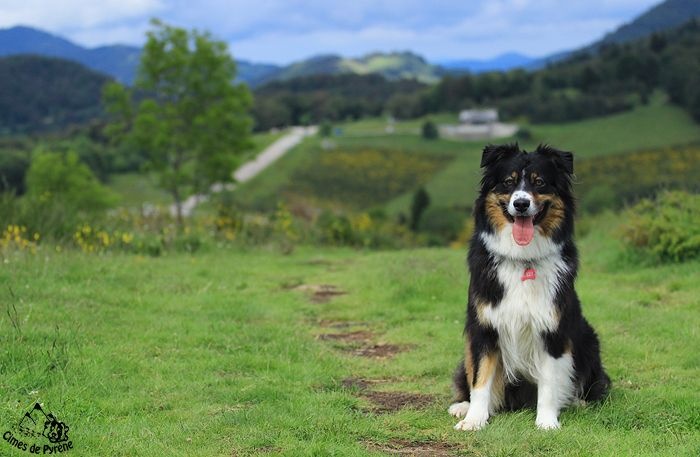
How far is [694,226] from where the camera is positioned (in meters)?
12.6

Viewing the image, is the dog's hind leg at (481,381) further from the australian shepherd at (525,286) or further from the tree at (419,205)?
the tree at (419,205)

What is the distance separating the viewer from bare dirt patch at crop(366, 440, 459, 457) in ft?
17.0

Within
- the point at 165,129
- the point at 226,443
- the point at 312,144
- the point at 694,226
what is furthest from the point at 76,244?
the point at 312,144

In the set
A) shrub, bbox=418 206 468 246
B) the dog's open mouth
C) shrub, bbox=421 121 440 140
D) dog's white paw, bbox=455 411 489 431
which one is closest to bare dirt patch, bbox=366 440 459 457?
dog's white paw, bbox=455 411 489 431

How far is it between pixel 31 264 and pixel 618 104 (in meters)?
102

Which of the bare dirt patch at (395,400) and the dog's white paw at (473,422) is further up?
the dog's white paw at (473,422)

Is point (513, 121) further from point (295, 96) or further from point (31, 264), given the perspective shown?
point (31, 264)

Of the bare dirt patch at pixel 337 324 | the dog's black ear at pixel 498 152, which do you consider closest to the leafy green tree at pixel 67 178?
the bare dirt patch at pixel 337 324

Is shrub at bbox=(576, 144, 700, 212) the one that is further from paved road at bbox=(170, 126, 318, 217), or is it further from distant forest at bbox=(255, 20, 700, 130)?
paved road at bbox=(170, 126, 318, 217)

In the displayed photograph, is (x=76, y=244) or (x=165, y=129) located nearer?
(x=76, y=244)

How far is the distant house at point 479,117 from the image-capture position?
10831 centimetres

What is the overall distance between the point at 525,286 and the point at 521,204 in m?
0.70

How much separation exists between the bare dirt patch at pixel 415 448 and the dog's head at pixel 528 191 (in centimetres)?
168

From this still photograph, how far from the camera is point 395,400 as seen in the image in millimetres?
6617
